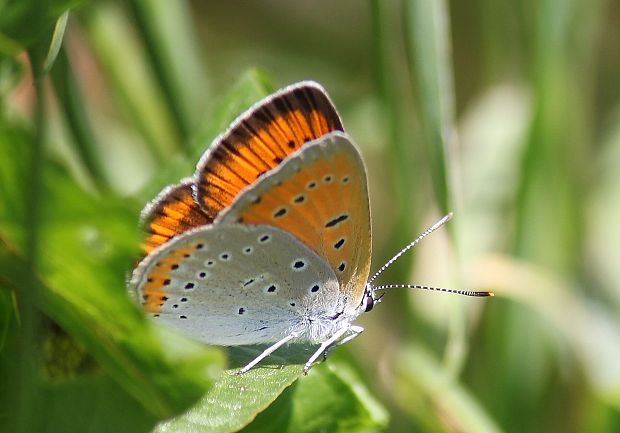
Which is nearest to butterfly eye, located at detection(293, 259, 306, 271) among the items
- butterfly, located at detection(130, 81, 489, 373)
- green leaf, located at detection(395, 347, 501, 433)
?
butterfly, located at detection(130, 81, 489, 373)

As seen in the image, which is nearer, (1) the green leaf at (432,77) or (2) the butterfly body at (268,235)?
Answer: (2) the butterfly body at (268,235)

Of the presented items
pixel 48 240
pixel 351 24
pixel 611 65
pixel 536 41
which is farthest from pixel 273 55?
pixel 48 240

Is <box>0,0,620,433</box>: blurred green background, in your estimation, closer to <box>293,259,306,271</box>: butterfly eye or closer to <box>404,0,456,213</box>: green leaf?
<box>404,0,456,213</box>: green leaf

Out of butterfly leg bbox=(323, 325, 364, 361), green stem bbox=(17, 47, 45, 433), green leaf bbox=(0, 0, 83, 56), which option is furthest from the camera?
butterfly leg bbox=(323, 325, 364, 361)

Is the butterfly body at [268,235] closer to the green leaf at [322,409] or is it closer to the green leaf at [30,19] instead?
the green leaf at [322,409]

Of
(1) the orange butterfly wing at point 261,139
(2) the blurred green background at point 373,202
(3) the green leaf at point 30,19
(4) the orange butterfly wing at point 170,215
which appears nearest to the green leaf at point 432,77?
(2) the blurred green background at point 373,202

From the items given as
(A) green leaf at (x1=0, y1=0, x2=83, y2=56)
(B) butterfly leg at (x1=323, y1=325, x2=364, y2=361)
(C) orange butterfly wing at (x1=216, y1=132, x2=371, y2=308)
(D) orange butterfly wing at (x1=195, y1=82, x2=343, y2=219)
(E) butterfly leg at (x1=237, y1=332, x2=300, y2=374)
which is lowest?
(B) butterfly leg at (x1=323, y1=325, x2=364, y2=361)

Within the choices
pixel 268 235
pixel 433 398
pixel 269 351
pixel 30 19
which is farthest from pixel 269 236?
pixel 433 398
